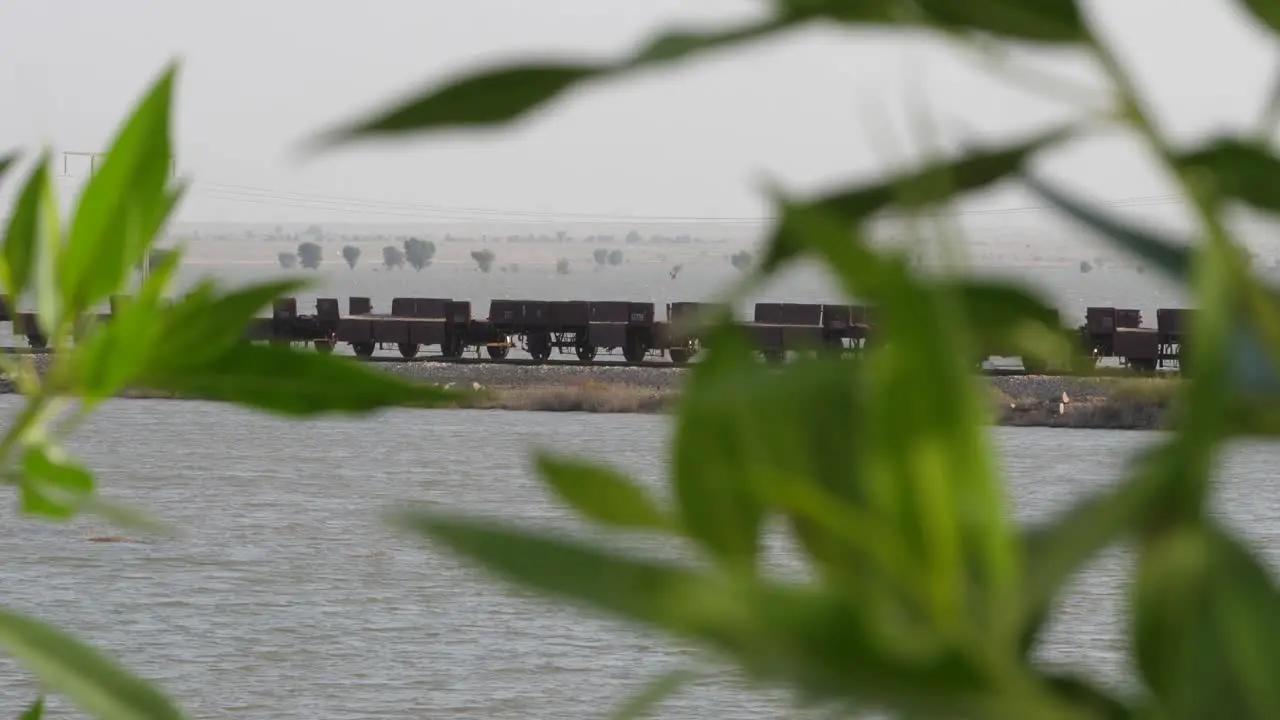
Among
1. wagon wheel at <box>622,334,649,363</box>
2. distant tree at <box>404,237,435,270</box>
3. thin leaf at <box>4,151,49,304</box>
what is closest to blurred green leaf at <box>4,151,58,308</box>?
thin leaf at <box>4,151,49,304</box>

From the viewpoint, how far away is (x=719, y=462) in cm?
15

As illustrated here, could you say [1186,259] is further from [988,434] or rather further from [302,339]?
[302,339]

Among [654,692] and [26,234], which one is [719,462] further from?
[26,234]

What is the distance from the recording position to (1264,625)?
16 cm

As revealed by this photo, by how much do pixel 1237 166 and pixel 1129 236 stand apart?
0.06ft

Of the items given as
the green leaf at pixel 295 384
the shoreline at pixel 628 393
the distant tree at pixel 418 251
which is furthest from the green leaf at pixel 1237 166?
the distant tree at pixel 418 251

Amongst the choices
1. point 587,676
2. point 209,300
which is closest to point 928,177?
point 209,300

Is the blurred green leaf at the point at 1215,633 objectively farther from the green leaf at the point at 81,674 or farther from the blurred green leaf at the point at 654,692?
the green leaf at the point at 81,674

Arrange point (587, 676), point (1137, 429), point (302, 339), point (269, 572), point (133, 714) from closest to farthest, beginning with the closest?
point (133, 714), point (587, 676), point (269, 572), point (1137, 429), point (302, 339)

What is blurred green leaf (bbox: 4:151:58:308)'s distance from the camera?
1.09ft

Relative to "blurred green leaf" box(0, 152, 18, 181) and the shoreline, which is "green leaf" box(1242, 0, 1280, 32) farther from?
the shoreline

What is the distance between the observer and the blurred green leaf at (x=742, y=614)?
13cm

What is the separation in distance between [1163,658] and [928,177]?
0.19 ft

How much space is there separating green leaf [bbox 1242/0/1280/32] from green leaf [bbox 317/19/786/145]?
73mm
